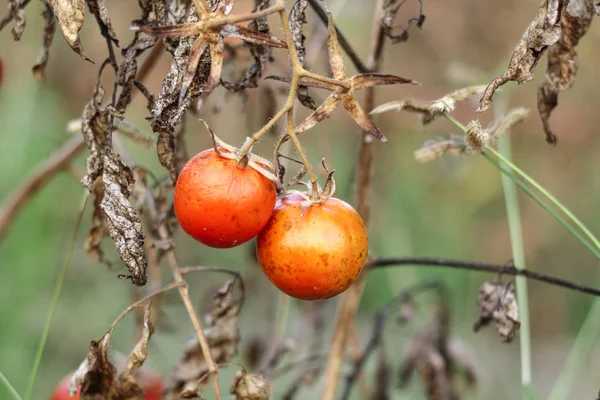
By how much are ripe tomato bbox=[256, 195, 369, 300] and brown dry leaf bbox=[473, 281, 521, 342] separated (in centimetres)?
Result: 30

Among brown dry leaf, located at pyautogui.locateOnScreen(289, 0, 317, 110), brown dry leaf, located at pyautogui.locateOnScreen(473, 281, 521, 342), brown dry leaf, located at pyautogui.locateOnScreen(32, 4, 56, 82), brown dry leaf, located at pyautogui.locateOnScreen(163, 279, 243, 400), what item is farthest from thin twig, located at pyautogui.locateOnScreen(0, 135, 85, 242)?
brown dry leaf, located at pyautogui.locateOnScreen(473, 281, 521, 342)

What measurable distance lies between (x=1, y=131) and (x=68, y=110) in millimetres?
731

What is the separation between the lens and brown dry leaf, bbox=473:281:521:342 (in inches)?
35.6

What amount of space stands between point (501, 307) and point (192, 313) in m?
0.41

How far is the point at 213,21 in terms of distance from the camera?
660 mm

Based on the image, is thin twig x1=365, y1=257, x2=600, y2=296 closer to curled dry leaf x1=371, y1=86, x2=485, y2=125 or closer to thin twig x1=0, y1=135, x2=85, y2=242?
curled dry leaf x1=371, y1=86, x2=485, y2=125

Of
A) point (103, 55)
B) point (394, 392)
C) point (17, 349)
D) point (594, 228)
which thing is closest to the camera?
point (17, 349)

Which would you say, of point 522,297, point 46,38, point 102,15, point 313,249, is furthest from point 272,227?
point 522,297

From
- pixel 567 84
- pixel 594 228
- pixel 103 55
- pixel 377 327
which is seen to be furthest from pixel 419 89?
pixel 567 84

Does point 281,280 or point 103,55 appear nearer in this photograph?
point 281,280

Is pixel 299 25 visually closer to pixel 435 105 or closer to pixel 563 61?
pixel 435 105

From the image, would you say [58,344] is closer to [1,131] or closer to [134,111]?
[1,131]

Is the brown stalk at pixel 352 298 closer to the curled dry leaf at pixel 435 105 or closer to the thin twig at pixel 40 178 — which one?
the curled dry leaf at pixel 435 105

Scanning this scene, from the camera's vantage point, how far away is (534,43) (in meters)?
0.70
